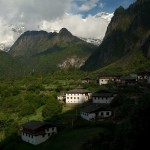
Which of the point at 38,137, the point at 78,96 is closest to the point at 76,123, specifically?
the point at 38,137

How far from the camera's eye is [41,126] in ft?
210

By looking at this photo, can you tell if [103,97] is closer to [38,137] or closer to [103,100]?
[103,100]

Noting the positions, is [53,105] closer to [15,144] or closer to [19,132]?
[19,132]

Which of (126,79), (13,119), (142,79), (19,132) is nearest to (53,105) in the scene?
(13,119)

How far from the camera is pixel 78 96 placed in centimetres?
9450

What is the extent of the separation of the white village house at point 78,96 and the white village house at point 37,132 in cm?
2865

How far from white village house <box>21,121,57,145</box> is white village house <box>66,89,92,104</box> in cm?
2865

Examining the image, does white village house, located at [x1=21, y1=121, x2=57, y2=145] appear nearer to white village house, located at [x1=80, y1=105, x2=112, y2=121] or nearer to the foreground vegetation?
the foreground vegetation

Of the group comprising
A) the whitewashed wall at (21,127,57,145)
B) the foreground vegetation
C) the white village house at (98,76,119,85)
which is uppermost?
the white village house at (98,76,119,85)

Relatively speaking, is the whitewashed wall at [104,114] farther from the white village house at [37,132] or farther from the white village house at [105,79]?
the white village house at [105,79]

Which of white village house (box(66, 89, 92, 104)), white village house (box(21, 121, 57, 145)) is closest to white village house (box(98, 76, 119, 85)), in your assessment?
white village house (box(66, 89, 92, 104))

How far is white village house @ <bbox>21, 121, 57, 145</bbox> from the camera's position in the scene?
209ft

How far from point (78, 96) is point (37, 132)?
3177 cm

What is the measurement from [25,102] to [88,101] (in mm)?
16408
